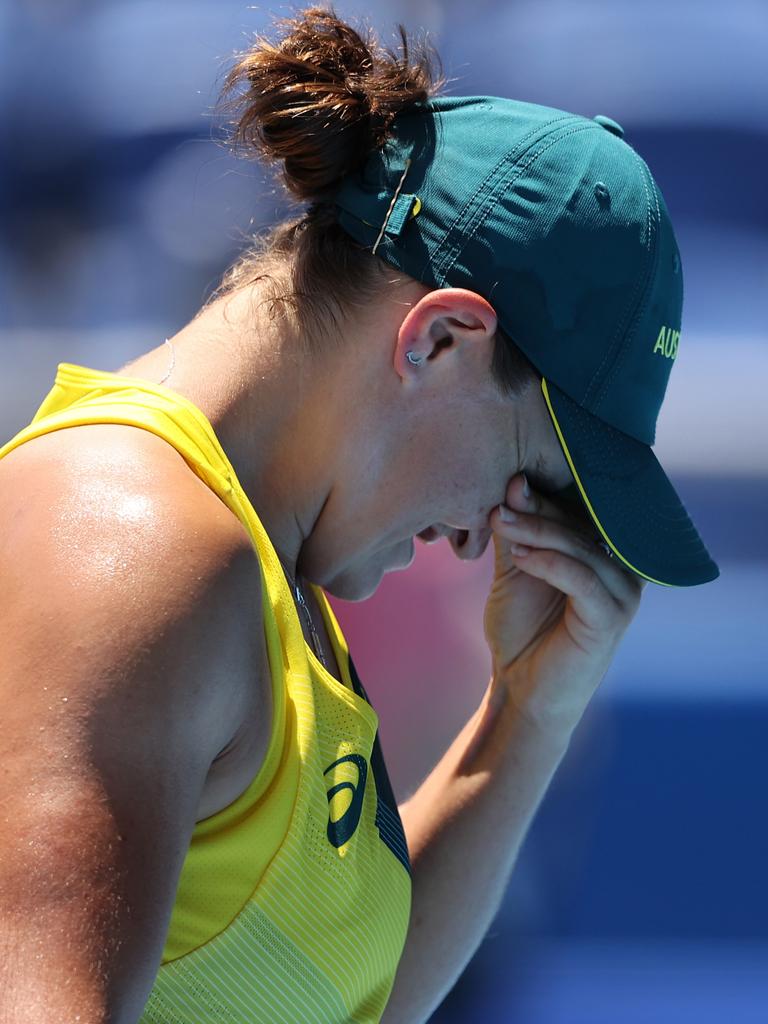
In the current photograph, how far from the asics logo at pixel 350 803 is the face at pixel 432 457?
0.30m

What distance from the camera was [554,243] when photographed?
52.3 inches

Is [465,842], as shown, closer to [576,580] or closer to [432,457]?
[576,580]

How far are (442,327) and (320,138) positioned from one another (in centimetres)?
28

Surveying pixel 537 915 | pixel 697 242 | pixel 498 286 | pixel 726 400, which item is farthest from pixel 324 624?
pixel 697 242

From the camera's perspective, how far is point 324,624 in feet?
5.41

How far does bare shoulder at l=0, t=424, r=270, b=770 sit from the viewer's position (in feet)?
3.01

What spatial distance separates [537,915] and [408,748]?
54 cm

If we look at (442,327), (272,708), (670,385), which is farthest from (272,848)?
(670,385)

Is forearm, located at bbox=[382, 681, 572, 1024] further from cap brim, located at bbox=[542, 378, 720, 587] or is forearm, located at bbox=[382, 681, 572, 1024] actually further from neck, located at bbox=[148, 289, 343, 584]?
neck, located at bbox=[148, 289, 343, 584]

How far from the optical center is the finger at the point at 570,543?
1623 millimetres

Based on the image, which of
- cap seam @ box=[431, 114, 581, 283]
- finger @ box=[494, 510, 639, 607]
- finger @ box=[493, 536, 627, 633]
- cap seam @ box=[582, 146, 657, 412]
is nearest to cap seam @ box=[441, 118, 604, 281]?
cap seam @ box=[431, 114, 581, 283]

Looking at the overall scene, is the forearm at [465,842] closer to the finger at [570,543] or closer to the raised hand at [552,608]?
the raised hand at [552,608]

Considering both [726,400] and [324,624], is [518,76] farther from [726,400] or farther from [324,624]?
[324,624]

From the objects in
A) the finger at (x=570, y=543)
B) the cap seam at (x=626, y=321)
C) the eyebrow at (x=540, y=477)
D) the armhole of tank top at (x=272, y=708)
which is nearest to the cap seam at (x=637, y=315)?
the cap seam at (x=626, y=321)
